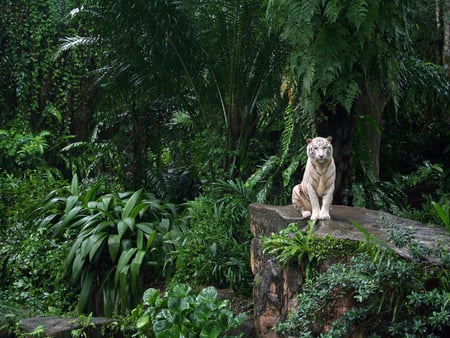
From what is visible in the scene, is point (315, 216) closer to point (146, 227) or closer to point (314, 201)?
point (314, 201)

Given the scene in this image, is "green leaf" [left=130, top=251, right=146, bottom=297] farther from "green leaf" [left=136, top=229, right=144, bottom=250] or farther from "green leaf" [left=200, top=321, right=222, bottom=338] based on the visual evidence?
"green leaf" [left=200, top=321, right=222, bottom=338]

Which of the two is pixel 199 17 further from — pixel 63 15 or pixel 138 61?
pixel 63 15

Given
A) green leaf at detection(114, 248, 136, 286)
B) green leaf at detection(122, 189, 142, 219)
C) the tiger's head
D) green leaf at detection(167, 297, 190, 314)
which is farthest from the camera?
green leaf at detection(122, 189, 142, 219)

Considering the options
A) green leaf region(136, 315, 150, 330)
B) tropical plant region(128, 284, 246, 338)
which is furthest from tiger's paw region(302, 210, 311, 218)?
green leaf region(136, 315, 150, 330)

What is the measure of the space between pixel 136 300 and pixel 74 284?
0.93 metres

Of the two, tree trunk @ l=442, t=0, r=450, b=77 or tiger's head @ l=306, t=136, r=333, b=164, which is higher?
tree trunk @ l=442, t=0, r=450, b=77

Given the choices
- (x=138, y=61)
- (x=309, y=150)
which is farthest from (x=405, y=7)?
(x=138, y=61)

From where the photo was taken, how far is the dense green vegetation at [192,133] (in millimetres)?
5613

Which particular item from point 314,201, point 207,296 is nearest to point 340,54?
point 314,201

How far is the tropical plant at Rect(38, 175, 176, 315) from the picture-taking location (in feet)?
20.2

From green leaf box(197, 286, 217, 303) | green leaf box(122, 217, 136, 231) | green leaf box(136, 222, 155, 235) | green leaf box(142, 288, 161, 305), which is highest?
green leaf box(122, 217, 136, 231)

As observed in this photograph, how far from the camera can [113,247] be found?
20.7ft

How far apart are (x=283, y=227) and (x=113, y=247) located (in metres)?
2.25

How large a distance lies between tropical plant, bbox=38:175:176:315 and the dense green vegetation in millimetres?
22
